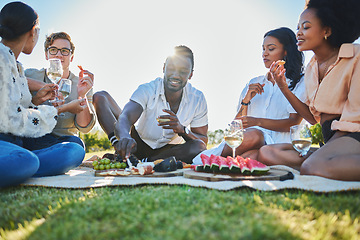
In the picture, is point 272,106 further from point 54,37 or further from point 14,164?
point 54,37

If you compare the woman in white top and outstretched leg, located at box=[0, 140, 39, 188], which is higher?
the woman in white top

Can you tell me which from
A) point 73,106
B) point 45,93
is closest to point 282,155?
point 73,106

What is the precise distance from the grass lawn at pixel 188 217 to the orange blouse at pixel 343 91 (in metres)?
1.07

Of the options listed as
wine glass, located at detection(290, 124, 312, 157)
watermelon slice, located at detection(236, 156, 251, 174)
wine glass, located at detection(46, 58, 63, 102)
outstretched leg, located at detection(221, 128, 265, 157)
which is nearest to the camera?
watermelon slice, located at detection(236, 156, 251, 174)

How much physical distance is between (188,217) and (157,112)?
379 centimetres

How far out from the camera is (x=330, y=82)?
3.37 m

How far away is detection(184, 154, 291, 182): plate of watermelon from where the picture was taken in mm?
2912

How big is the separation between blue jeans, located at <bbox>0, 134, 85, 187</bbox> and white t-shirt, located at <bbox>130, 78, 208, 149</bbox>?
1.66m

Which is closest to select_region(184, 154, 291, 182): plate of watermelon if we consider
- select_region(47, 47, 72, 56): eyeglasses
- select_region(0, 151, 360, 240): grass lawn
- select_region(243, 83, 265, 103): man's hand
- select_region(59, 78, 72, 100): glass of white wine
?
select_region(0, 151, 360, 240): grass lawn

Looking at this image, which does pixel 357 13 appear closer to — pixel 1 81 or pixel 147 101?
pixel 147 101

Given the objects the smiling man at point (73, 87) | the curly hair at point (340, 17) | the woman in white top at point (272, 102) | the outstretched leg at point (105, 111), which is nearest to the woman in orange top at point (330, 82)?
the curly hair at point (340, 17)

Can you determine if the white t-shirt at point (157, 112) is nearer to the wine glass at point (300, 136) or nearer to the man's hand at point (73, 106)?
the man's hand at point (73, 106)

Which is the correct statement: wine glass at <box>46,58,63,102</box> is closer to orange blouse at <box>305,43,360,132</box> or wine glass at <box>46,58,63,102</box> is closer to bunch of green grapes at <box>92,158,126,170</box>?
bunch of green grapes at <box>92,158,126,170</box>

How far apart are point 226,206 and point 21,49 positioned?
10.7 ft
